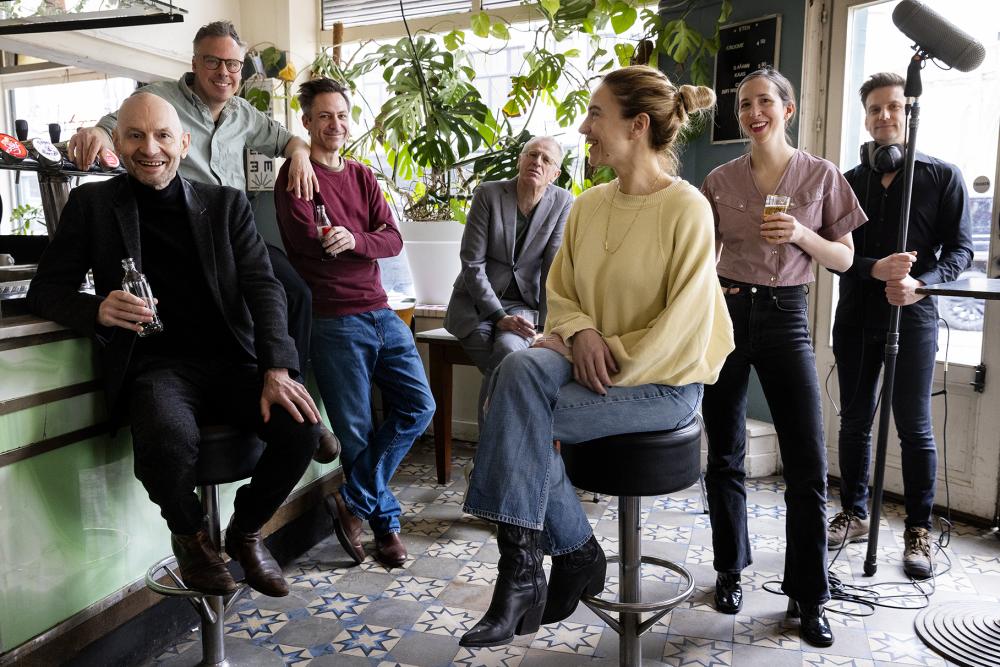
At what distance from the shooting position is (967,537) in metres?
3.05

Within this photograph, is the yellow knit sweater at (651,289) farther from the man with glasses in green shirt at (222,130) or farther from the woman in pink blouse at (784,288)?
the man with glasses in green shirt at (222,130)

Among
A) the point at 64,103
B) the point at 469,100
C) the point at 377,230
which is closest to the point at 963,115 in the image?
the point at 469,100

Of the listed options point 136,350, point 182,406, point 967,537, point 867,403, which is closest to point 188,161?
point 136,350

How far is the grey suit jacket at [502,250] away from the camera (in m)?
3.21

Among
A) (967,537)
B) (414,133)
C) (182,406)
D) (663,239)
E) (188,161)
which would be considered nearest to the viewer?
(663,239)

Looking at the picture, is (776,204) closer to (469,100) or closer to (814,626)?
(814,626)

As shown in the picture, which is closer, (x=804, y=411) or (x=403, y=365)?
(x=804, y=411)

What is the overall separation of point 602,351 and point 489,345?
4.76ft

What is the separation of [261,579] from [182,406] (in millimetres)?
477

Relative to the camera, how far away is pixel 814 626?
2.29 metres

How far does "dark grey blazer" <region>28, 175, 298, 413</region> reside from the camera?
198 centimetres

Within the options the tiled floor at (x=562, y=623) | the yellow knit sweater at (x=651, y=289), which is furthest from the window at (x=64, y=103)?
the yellow knit sweater at (x=651, y=289)

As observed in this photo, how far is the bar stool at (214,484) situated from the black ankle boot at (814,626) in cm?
155

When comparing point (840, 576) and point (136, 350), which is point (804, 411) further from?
point (136, 350)
